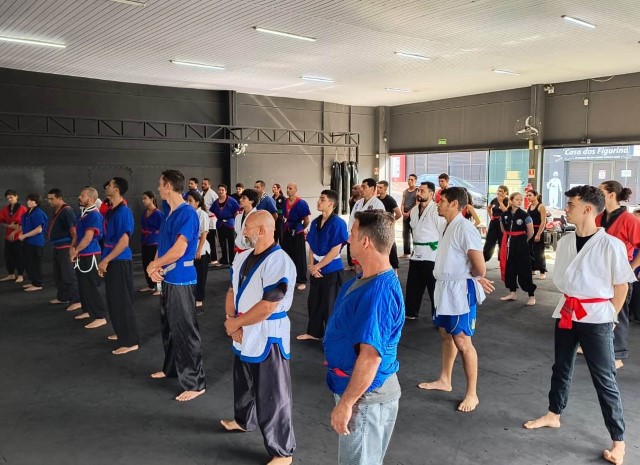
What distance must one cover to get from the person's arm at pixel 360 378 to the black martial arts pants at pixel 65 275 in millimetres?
5919

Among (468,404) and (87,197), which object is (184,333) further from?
(87,197)

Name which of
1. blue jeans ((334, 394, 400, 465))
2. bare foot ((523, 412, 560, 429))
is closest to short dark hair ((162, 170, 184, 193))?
blue jeans ((334, 394, 400, 465))

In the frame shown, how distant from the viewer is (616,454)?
3.04 metres

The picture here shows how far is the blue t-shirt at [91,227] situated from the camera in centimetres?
569

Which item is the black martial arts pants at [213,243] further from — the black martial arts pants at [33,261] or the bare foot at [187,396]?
the bare foot at [187,396]

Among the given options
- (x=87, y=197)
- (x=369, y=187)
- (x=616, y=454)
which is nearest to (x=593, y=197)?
(x=616, y=454)

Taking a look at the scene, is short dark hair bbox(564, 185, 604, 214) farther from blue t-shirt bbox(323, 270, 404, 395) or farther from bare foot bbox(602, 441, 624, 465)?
blue t-shirt bbox(323, 270, 404, 395)

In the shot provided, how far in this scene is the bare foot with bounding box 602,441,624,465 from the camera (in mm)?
3033

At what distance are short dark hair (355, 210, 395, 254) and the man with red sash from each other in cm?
160

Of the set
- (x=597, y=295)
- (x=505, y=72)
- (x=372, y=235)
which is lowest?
(x=597, y=295)

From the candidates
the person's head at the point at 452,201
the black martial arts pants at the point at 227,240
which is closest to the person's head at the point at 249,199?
the person's head at the point at 452,201

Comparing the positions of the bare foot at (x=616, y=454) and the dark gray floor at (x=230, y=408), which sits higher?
the bare foot at (x=616, y=454)

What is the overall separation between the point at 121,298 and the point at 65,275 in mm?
2415

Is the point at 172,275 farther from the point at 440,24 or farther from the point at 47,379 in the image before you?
the point at 440,24
